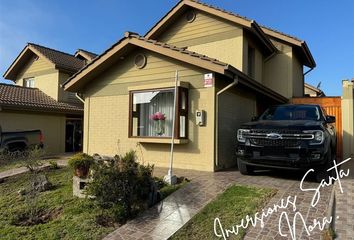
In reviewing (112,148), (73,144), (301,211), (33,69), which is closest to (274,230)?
(301,211)

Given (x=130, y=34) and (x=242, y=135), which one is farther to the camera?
(x=130, y=34)

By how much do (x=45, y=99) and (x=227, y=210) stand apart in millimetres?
15779

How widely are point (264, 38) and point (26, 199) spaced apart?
35.9 ft

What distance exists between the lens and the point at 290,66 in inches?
572

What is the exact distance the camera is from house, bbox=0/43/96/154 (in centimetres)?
1564

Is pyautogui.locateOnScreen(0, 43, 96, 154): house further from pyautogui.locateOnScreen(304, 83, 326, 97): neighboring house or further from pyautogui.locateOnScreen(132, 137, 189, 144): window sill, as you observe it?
pyautogui.locateOnScreen(304, 83, 326, 97): neighboring house

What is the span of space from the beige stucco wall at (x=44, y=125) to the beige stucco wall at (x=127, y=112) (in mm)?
6014

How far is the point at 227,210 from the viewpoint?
5379mm

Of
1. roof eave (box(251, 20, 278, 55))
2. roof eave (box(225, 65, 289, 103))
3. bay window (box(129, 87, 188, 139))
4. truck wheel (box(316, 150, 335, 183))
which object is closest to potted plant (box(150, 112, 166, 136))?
bay window (box(129, 87, 188, 139))

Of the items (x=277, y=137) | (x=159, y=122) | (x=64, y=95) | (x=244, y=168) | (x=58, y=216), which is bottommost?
(x=58, y=216)

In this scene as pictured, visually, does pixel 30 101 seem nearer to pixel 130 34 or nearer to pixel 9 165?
pixel 9 165

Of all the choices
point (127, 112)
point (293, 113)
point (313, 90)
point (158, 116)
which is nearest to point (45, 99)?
point (127, 112)

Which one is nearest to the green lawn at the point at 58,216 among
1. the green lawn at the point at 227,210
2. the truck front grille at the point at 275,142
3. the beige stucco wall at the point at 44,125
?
the green lawn at the point at 227,210

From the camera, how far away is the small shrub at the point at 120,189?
18.5 feet
